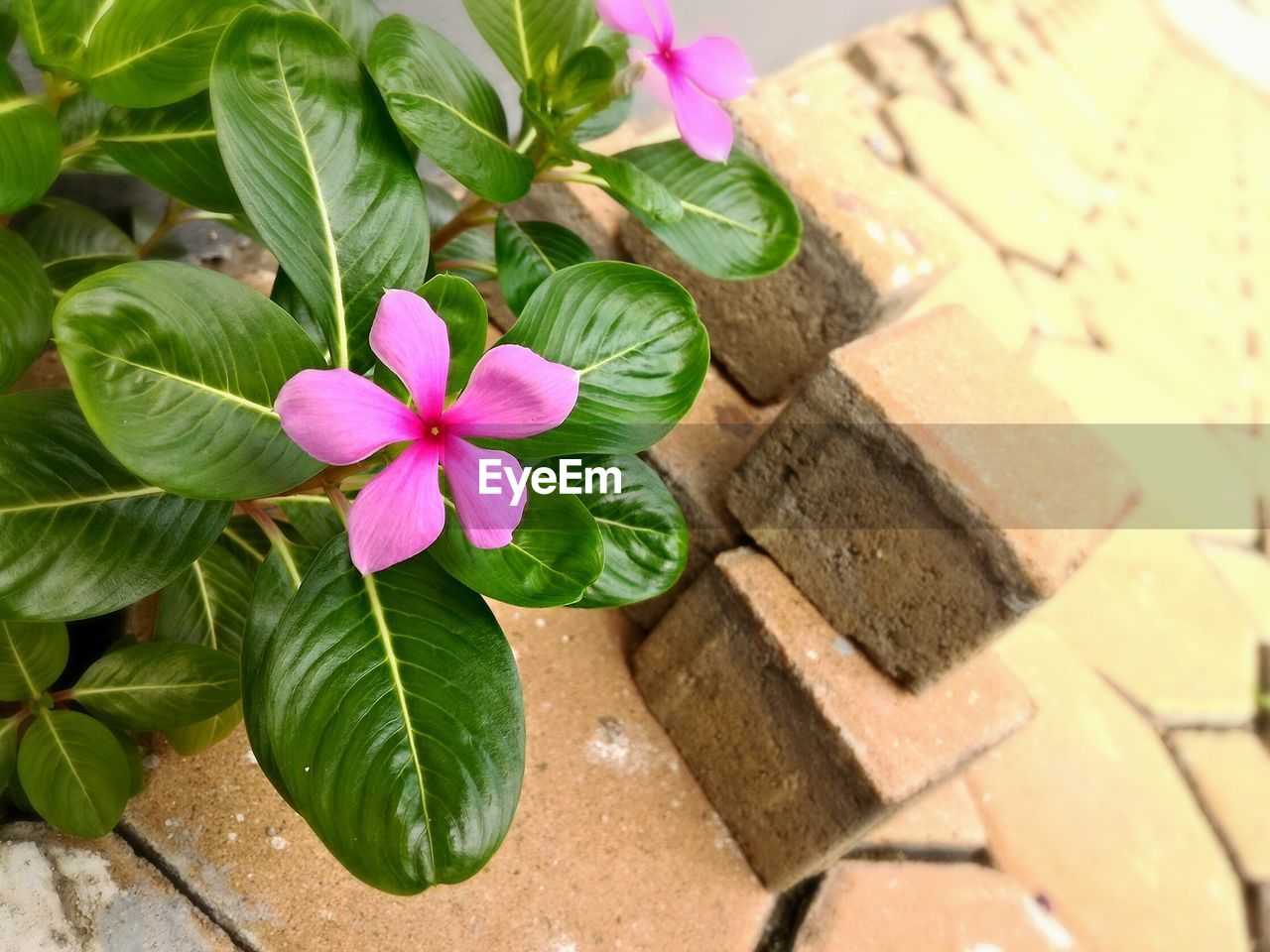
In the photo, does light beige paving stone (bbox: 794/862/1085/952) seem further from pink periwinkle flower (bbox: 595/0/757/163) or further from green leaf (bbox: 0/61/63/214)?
green leaf (bbox: 0/61/63/214)

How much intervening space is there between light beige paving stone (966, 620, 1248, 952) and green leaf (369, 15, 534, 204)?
42.5 inches

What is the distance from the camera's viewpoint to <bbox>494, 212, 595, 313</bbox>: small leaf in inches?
34.1

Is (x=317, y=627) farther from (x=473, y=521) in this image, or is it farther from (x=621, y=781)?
(x=621, y=781)

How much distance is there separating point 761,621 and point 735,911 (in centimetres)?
34

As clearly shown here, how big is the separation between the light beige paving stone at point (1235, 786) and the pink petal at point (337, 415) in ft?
5.27

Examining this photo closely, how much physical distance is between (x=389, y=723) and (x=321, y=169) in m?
0.39

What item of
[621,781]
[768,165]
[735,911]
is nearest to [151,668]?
[621,781]

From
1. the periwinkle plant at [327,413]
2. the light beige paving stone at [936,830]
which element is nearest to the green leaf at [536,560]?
the periwinkle plant at [327,413]

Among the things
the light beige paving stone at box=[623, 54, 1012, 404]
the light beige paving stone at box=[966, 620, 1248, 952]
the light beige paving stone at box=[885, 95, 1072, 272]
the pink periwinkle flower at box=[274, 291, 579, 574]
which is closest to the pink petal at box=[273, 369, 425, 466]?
the pink periwinkle flower at box=[274, 291, 579, 574]

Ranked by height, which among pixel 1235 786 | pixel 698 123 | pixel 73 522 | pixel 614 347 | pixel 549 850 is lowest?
pixel 549 850

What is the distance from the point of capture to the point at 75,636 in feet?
2.98

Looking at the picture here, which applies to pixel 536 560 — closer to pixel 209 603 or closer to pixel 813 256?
pixel 209 603

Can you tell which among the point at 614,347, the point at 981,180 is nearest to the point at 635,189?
the point at 614,347

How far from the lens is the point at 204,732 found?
2.69 ft
